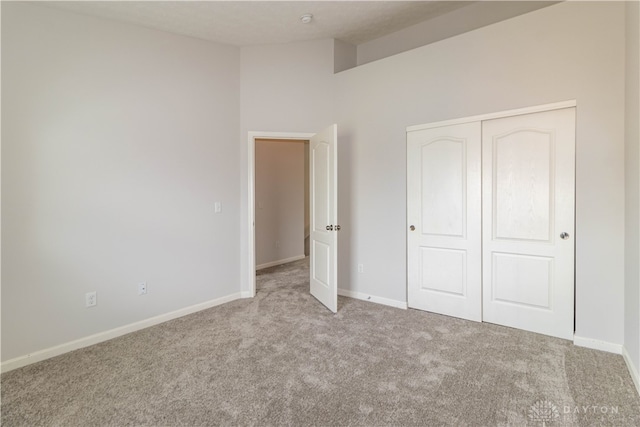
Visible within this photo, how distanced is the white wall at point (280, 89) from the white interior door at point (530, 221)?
2.02m

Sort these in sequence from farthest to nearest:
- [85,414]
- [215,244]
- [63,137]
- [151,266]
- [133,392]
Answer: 1. [215,244]
2. [151,266]
3. [63,137]
4. [133,392]
5. [85,414]

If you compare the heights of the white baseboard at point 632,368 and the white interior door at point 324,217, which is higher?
the white interior door at point 324,217

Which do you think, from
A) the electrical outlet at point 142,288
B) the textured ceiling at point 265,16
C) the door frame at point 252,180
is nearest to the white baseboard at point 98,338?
the electrical outlet at point 142,288

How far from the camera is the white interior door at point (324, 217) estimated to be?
11.0ft

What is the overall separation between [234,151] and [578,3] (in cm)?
347

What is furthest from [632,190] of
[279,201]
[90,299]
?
[279,201]

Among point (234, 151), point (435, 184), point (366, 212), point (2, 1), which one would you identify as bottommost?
point (366, 212)

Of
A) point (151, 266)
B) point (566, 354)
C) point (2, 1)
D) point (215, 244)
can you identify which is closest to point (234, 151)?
point (215, 244)

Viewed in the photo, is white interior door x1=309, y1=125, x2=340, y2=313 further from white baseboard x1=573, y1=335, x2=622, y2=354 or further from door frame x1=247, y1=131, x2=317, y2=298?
white baseboard x1=573, y1=335, x2=622, y2=354

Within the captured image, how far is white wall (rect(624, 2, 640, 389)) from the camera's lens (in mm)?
2051

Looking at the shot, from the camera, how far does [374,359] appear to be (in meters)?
2.40

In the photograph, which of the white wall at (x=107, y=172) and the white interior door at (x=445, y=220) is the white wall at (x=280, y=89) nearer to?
the white wall at (x=107, y=172)

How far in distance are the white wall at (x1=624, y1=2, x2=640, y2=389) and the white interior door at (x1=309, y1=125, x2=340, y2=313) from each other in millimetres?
2261

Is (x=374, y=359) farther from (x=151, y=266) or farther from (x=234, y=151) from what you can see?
(x=234, y=151)
